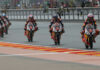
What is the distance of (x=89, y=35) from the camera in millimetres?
18297

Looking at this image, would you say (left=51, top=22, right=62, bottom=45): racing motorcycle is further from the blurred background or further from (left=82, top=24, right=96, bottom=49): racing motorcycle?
the blurred background

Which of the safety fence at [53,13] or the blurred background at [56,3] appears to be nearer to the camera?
the safety fence at [53,13]

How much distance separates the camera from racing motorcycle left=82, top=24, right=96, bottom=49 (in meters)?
18.2

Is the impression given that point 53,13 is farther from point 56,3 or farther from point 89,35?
point 89,35

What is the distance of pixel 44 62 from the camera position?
43.7 feet

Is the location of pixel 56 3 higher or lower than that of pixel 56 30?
higher

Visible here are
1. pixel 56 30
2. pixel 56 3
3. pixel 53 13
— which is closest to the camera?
pixel 56 30

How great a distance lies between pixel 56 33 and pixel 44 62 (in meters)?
7.90

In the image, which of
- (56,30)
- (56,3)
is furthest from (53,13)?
(56,30)

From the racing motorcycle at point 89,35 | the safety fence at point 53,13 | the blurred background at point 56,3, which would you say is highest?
the blurred background at point 56,3

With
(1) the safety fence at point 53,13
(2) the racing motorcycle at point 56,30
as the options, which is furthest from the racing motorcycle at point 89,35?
(1) the safety fence at point 53,13

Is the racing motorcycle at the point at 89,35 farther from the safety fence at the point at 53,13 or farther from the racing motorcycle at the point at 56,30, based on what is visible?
the safety fence at the point at 53,13

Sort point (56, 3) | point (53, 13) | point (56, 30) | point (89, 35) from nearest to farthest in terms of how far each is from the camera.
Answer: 1. point (89, 35)
2. point (56, 30)
3. point (53, 13)
4. point (56, 3)

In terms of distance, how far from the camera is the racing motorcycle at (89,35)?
18.2 m
